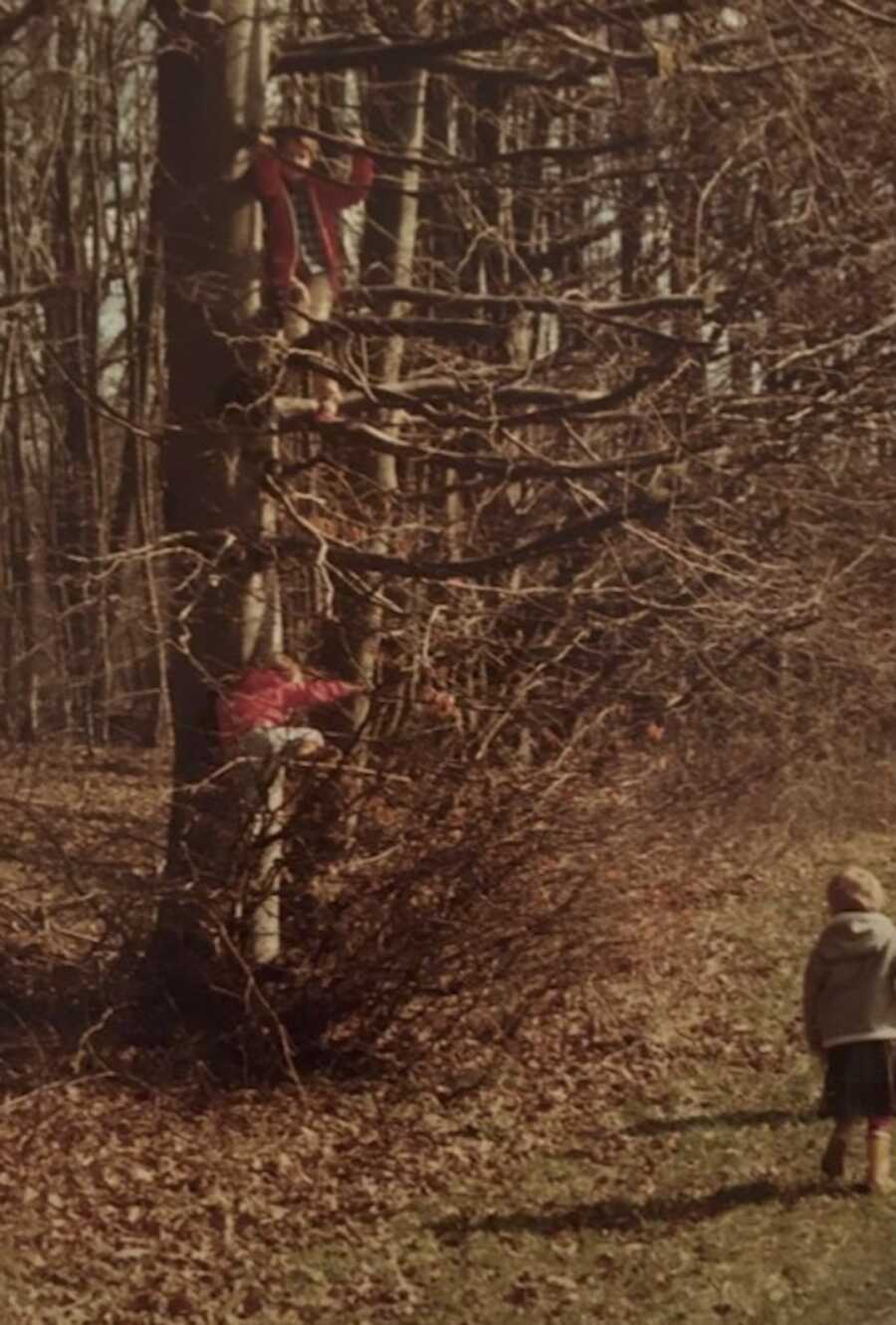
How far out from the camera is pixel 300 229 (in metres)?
11.6

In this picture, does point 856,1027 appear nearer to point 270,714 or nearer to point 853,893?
point 853,893

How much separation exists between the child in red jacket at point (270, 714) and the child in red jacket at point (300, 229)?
58.5 inches

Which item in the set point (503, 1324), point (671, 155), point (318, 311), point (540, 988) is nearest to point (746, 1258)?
point (503, 1324)

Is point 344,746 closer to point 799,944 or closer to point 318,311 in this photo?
point 318,311

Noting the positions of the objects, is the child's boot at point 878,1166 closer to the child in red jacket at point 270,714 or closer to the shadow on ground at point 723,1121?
the shadow on ground at point 723,1121

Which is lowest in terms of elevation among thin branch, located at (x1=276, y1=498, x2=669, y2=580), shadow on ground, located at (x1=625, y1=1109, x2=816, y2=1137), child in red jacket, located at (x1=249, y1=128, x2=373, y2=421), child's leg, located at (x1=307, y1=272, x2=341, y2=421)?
shadow on ground, located at (x1=625, y1=1109, x2=816, y2=1137)

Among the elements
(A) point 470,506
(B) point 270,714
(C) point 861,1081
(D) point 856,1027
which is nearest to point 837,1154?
(C) point 861,1081

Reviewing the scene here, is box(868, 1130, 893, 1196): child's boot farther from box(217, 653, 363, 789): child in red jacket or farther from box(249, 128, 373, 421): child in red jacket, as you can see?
box(249, 128, 373, 421): child in red jacket

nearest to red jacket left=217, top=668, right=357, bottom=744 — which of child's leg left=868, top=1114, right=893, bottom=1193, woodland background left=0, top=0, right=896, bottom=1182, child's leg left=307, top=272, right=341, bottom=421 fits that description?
woodland background left=0, top=0, right=896, bottom=1182

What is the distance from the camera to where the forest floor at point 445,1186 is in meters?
7.64

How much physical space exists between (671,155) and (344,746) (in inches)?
207

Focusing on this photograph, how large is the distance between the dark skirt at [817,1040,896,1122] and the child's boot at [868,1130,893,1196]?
0.11m

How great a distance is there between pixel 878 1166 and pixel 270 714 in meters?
3.45

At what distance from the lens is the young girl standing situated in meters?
8.77
